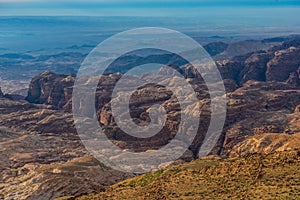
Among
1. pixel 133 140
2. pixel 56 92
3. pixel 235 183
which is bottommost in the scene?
pixel 133 140

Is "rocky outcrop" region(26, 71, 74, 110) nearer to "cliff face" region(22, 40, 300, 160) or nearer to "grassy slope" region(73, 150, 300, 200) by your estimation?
"cliff face" region(22, 40, 300, 160)

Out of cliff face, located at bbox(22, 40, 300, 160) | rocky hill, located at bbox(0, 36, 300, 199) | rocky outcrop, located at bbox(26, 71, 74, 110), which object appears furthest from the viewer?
rocky outcrop, located at bbox(26, 71, 74, 110)

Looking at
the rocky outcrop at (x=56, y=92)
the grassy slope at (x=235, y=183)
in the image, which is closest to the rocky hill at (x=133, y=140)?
the rocky outcrop at (x=56, y=92)

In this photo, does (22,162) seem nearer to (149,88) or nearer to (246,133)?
(246,133)

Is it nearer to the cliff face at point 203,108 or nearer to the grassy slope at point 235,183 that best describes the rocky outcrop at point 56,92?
the cliff face at point 203,108

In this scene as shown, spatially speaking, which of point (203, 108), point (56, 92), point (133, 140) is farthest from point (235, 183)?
point (56, 92)

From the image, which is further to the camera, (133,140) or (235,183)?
(133,140)

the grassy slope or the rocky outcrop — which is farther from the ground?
the grassy slope

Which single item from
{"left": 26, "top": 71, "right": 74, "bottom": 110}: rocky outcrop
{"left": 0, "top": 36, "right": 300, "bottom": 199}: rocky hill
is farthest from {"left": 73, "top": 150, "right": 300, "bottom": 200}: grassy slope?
{"left": 26, "top": 71, "right": 74, "bottom": 110}: rocky outcrop

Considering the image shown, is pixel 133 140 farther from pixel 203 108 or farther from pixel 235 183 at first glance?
pixel 235 183

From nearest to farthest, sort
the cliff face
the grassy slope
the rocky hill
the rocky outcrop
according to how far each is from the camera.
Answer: the grassy slope, the rocky hill, the cliff face, the rocky outcrop

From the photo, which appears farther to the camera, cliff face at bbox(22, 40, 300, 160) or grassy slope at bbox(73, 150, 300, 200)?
cliff face at bbox(22, 40, 300, 160)
